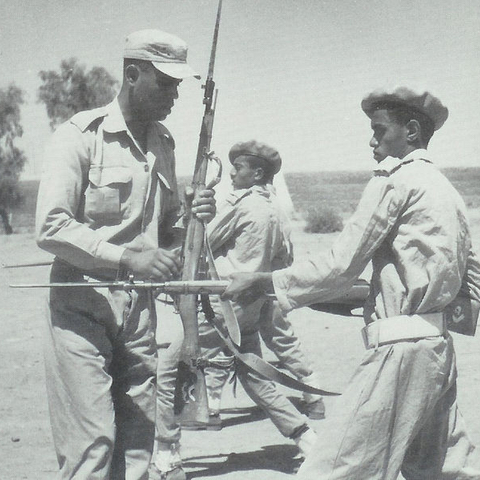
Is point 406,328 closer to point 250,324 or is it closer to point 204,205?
point 204,205

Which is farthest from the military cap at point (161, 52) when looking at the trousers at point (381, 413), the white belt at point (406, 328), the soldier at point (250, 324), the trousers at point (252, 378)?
the trousers at point (252, 378)

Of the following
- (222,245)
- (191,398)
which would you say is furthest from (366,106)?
(222,245)

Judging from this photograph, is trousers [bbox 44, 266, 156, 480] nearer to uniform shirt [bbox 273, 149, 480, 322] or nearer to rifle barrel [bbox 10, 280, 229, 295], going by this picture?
rifle barrel [bbox 10, 280, 229, 295]

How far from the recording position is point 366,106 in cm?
346

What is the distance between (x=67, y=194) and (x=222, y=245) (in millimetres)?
2406

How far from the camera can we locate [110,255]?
3412mm

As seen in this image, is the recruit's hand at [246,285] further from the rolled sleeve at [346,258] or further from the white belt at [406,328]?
the white belt at [406,328]

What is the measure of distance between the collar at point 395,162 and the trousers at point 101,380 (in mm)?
1158

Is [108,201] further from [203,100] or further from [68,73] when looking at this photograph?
[68,73]

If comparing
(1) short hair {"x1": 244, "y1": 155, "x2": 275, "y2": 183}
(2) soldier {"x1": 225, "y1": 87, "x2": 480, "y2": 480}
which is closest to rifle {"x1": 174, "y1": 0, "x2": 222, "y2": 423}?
(2) soldier {"x1": 225, "y1": 87, "x2": 480, "y2": 480}

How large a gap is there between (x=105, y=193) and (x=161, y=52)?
0.64 meters

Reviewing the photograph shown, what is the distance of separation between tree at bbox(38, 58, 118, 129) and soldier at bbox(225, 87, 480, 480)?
30.6 metres

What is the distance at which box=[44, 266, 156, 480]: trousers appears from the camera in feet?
11.2

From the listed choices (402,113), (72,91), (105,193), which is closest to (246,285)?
(105,193)
